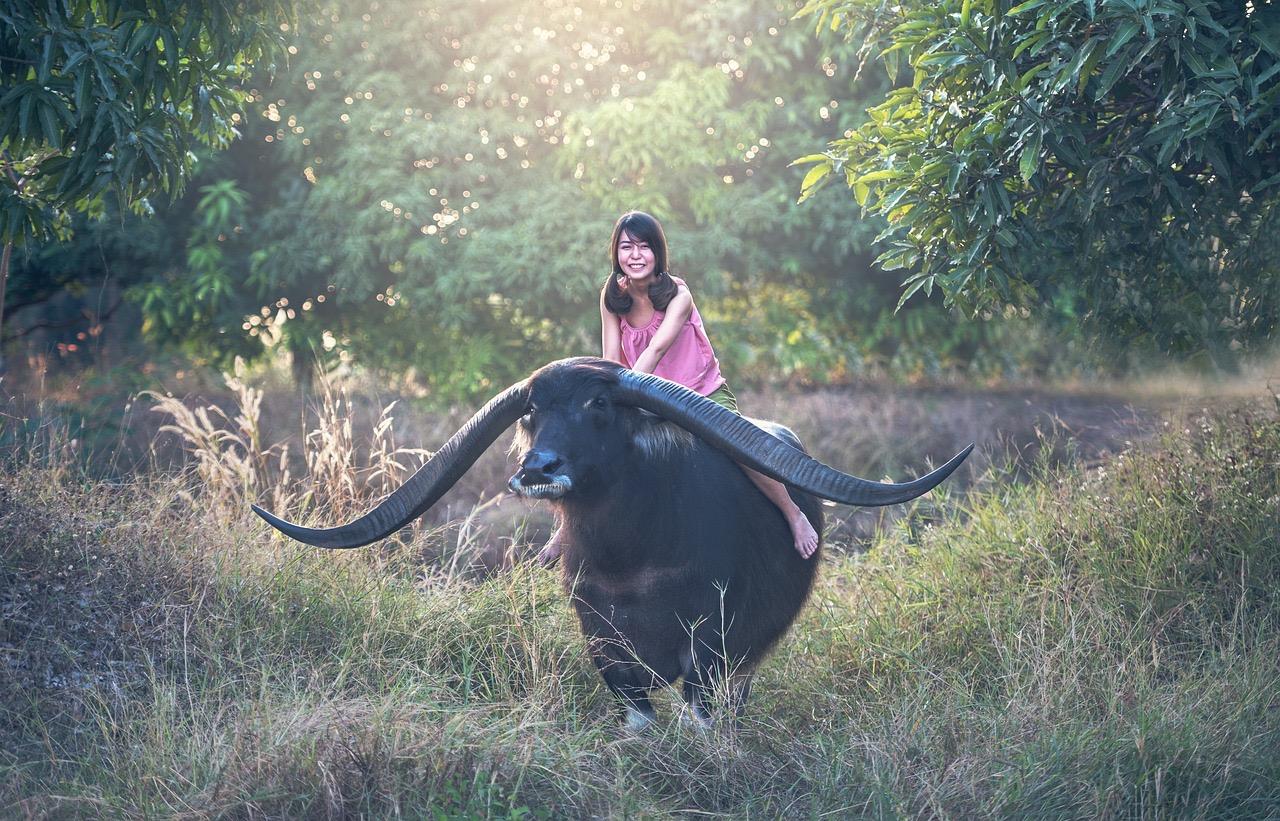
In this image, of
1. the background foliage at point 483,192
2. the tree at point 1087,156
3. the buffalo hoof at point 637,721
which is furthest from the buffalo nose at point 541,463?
the background foliage at point 483,192


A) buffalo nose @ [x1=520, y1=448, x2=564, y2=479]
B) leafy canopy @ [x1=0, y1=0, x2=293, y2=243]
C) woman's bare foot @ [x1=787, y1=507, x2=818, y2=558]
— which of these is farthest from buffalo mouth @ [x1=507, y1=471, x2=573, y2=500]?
leafy canopy @ [x1=0, y1=0, x2=293, y2=243]

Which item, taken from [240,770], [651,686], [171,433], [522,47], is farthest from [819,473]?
A: [522,47]

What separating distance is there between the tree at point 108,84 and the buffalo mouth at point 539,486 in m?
1.90

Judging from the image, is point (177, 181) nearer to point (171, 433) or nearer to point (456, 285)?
point (171, 433)

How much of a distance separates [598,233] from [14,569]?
6.72m

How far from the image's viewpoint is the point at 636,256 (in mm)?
4609

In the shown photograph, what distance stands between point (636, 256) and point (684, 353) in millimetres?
439

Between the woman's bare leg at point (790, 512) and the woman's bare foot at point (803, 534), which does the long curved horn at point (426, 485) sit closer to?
the woman's bare leg at point (790, 512)

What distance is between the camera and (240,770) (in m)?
3.27

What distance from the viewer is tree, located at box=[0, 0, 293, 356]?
3932mm

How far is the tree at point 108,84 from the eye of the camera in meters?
3.93

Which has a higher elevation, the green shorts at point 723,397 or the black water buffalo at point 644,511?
the green shorts at point 723,397

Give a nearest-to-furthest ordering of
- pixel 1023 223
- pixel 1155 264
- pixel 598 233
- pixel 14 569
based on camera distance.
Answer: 1. pixel 14 569
2. pixel 1023 223
3. pixel 1155 264
4. pixel 598 233

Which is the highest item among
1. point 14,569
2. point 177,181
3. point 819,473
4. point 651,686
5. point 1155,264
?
point 177,181
